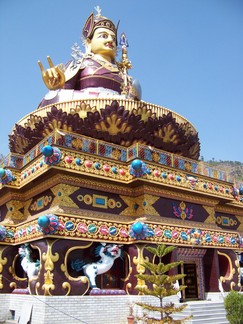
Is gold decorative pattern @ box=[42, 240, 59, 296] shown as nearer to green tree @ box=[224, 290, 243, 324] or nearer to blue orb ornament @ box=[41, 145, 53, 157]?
blue orb ornament @ box=[41, 145, 53, 157]

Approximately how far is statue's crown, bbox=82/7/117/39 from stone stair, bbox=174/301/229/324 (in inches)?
729

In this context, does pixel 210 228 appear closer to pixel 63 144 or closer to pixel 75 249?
pixel 75 249

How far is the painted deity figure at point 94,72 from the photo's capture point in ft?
63.8

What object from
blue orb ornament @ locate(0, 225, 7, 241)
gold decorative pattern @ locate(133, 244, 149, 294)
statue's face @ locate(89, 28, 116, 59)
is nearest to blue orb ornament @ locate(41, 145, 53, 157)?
blue orb ornament @ locate(0, 225, 7, 241)

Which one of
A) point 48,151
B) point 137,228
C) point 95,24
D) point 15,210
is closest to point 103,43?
point 95,24

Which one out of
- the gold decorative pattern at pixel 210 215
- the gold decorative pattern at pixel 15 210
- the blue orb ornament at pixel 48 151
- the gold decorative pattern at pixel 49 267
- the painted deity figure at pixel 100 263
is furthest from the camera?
the gold decorative pattern at pixel 210 215

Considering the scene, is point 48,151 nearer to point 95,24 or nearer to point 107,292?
point 107,292

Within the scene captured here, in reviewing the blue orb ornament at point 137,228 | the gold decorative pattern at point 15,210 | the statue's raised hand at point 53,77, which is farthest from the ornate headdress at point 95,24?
the blue orb ornament at point 137,228

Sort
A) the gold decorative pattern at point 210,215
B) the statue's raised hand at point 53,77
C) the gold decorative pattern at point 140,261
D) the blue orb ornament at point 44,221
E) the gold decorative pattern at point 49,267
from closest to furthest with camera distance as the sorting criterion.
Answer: the gold decorative pattern at point 49,267
the blue orb ornament at point 44,221
the gold decorative pattern at point 140,261
the gold decorative pattern at point 210,215
the statue's raised hand at point 53,77

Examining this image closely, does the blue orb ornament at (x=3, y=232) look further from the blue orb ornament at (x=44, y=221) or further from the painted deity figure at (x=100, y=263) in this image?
the blue orb ornament at (x=44, y=221)

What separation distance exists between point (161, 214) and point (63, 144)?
5135 millimetres

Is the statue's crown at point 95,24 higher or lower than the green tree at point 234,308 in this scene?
higher

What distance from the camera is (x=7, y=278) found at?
48.6ft

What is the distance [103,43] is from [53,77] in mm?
5793
